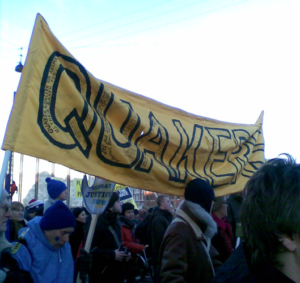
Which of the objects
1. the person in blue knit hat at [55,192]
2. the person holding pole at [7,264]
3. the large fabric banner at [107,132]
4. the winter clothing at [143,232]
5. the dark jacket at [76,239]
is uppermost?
the large fabric banner at [107,132]

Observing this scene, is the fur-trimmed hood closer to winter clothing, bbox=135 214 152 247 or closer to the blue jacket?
the blue jacket

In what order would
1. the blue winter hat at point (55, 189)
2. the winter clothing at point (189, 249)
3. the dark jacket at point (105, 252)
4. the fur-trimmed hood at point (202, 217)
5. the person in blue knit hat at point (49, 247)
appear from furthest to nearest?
the blue winter hat at point (55, 189), the dark jacket at point (105, 252), the fur-trimmed hood at point (202, 217), the person in blue knit hat at point (49, 247), the winter clothing at point (189, 249)

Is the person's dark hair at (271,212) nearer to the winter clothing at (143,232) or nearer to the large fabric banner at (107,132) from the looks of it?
the large fabric banner at (107,132)

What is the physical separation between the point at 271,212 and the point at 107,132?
5.62ft

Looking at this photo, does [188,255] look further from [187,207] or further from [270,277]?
[270,277]

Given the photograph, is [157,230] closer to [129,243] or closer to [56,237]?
[129,243]

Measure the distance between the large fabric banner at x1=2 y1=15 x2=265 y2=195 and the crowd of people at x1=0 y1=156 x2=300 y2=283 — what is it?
0.46m

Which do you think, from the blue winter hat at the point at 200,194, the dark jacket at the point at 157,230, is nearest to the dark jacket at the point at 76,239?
the dark jacket at the point at 157,230

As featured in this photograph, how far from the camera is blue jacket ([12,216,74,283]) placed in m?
2.38

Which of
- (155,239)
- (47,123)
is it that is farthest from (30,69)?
(155,239)

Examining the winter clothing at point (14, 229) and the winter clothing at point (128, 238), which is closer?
the winter clothing at point (14, 229)

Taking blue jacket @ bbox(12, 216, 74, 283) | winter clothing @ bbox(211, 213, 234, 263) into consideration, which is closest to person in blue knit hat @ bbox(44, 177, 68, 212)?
blue jacket @ bbox(12, 216, 74, 283)

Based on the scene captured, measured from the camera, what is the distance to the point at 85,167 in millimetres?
2469

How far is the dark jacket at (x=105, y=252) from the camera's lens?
3816 millimetres
